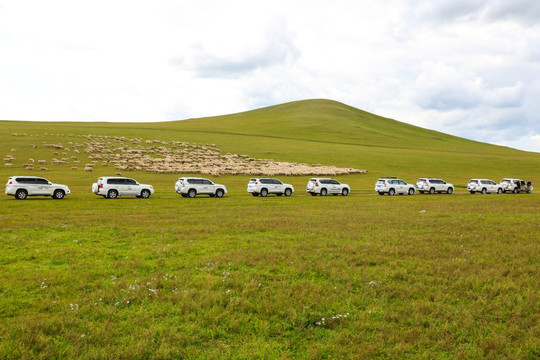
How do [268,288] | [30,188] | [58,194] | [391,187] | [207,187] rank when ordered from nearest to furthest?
[268,288] → [30,188] → [58,194] → [207,187] → [391,187]

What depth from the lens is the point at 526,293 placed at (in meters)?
8.55

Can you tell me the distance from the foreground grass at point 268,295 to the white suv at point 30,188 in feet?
60.3

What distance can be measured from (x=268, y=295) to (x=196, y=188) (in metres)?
30.4

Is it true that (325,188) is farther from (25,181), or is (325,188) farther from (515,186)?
(515,186)

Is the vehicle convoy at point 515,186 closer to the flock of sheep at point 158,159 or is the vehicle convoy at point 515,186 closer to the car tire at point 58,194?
the flock of sheep at point 158,159

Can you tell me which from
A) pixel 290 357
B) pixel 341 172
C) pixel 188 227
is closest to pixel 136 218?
pixel 188 227

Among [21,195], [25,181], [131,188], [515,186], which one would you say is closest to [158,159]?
[131,188]

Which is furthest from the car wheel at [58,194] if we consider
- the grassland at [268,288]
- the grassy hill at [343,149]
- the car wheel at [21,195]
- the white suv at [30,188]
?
the grassy hill at [343,149]

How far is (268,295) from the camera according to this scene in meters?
8.42

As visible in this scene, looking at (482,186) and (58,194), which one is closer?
(58,194)

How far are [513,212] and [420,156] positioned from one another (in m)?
69.2

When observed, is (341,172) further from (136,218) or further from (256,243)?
(256,243)

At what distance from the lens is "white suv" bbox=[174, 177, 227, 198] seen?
37.6 metres

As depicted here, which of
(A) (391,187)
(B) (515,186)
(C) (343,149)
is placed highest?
(C) (343,149)
